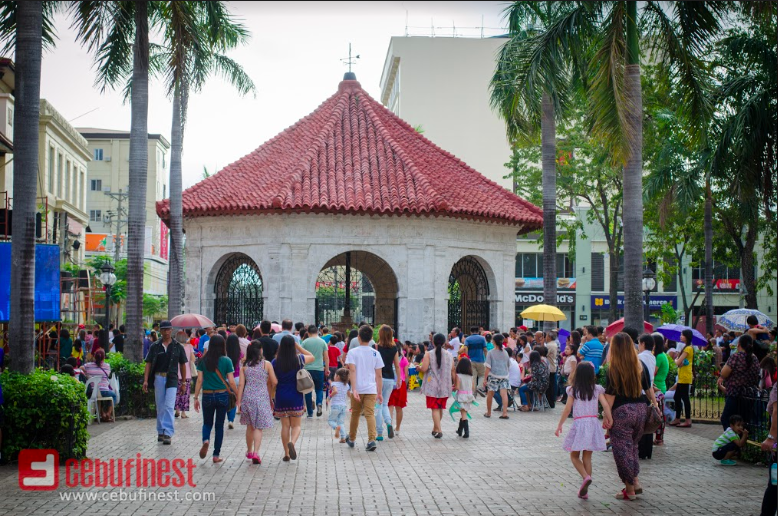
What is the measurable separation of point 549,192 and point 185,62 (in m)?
11.7

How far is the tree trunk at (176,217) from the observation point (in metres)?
25.3

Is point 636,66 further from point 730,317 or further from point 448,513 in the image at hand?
point 730,317

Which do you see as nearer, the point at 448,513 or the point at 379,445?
the point at 448,513

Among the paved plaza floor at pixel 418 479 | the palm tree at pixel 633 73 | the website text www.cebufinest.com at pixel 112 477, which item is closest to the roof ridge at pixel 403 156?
the palm tree at pixel 633 73

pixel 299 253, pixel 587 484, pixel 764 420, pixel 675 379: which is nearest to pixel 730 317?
pixel 675 379

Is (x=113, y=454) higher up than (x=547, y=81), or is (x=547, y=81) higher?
(x=547, y=81)

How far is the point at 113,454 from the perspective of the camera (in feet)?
42.9

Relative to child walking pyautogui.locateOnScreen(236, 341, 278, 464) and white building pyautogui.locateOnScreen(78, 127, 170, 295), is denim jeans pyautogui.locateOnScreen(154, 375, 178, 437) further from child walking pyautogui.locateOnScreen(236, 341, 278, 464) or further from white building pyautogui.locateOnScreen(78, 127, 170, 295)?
white building pyautogui.locateOnScreen(78, 127, 170, 295)

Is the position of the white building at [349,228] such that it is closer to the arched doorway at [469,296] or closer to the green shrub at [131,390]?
the arched doorway at [469,296]

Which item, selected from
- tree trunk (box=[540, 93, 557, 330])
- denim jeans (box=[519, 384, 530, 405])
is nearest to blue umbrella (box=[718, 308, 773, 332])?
tree trunk (box=[540, 93, 557, 330])

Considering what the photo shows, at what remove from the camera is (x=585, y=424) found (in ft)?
34.6

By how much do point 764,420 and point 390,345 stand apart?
5.75m

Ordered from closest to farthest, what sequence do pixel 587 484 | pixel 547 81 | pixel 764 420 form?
pixel 587 484 → pixel 764 420 → pixel 547 81

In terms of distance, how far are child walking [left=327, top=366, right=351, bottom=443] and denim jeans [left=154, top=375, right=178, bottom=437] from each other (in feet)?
8.11
